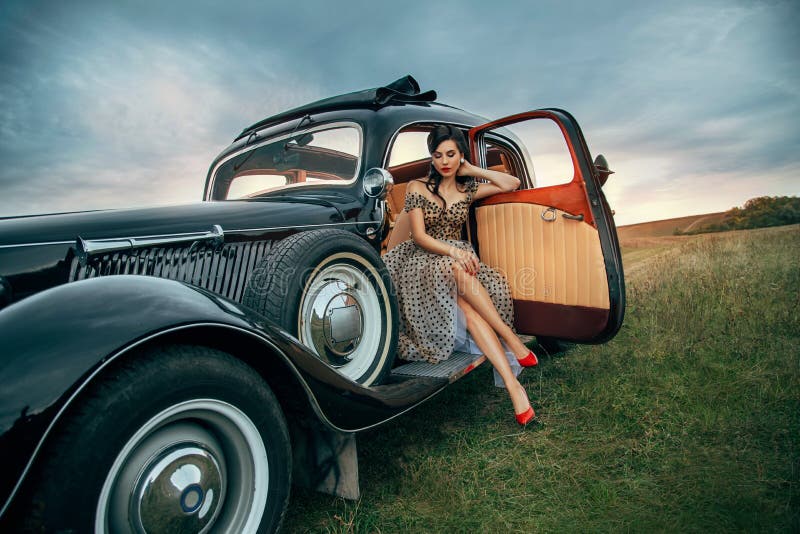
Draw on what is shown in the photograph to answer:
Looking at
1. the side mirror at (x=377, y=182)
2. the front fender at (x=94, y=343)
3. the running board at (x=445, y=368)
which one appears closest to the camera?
the front fender at (x=94, y=343)

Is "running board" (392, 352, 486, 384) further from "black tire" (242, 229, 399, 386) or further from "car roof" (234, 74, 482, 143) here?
"car roof" (234, 74, 482, 143)

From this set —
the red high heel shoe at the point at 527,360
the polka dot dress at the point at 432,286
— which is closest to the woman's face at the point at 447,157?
the polka dot dress at the point at 432,286

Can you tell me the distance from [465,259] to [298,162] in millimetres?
1413

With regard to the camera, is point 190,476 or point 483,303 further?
point 483,303

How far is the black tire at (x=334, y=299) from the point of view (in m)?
2.06

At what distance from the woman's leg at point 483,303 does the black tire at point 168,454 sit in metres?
1.68

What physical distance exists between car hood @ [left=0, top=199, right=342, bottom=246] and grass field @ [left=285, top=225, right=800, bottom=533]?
1355mm

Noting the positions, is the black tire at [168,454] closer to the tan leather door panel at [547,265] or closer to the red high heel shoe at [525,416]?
the red high heel shoe at [525,416]

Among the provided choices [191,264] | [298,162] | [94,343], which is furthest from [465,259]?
[94,343]

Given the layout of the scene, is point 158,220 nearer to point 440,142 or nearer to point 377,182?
point 377,182

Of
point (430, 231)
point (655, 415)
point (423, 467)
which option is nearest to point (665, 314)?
point (655, 415)

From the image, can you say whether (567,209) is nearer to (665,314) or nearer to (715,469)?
(715,469)

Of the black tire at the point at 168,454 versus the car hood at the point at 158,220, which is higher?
the car hood at the point at 158,220

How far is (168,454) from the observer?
4.23 ft
